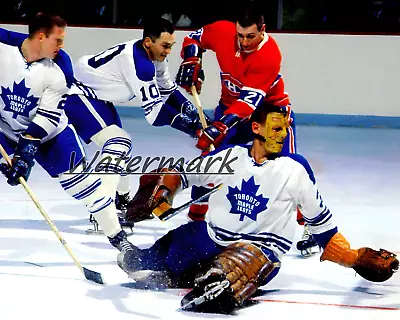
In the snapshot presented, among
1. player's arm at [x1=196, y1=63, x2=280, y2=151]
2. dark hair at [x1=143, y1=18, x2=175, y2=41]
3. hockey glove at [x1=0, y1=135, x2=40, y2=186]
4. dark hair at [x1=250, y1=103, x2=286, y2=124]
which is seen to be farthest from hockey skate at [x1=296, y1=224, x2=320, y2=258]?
hockey glove at [x1=0, y1=135, x2=40, y2=186]

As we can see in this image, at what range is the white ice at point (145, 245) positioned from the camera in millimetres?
3221

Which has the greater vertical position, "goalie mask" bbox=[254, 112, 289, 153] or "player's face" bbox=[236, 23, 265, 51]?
"player's face" bbox=[236, 23, 265, 51]

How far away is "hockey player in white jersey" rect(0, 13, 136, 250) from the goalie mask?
75cm

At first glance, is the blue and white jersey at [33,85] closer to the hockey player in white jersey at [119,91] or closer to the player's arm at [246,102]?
the hockey player in white jersey at [119,91]

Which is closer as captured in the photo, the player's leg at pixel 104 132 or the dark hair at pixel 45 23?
the dark hair at pixel 45 23

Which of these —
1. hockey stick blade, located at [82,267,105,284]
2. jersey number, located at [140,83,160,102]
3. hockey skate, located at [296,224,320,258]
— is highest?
jersey number, located at [140,83,160,102]

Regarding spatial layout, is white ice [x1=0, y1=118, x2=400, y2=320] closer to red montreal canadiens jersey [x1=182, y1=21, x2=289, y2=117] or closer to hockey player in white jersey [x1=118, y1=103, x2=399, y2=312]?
hockey player in white jersey [x1=118, y1=103, x2=399, y2=312]

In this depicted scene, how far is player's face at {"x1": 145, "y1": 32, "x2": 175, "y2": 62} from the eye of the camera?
13.5ft

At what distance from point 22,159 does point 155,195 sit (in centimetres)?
58

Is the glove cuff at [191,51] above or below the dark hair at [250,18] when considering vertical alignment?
below

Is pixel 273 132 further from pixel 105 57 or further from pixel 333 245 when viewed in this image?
pixel 105 57

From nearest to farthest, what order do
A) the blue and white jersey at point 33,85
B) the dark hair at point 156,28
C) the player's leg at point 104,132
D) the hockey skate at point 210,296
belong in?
1. the hockey skate at point 210,296
2. the blue and white jersey at point 33,85
3. the dark hair at point 156,28
4. the player's leg at point 104,132

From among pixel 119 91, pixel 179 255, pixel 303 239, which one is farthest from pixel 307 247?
pixel 119 91

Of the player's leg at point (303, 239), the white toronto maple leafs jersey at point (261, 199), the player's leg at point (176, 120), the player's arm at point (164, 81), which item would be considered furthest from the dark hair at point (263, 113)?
the player's arm at point (164, 81)
